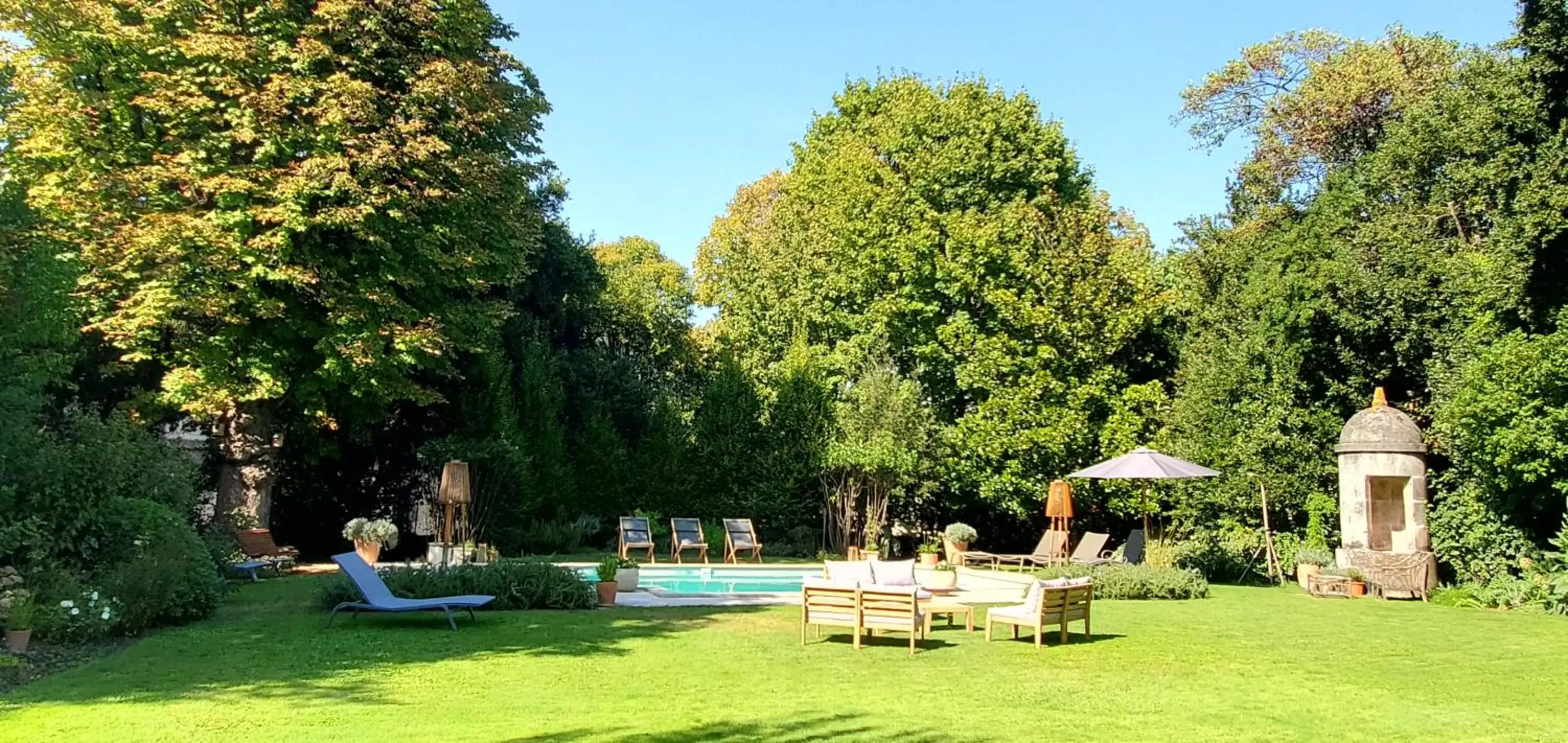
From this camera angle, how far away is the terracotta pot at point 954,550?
60.6 feet

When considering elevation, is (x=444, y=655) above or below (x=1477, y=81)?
below

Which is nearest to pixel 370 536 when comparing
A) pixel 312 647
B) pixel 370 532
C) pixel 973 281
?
pixel 370 532

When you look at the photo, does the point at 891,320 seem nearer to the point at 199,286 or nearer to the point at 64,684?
the point at 199,286

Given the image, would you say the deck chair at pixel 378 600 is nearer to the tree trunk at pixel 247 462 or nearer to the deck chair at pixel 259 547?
the deck chair at pixel 259 547

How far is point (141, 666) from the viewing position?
7.64 metres

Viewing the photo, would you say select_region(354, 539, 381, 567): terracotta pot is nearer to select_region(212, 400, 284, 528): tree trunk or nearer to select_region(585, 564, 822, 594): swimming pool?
select_region(212, 400, 284, 528): tree trunk

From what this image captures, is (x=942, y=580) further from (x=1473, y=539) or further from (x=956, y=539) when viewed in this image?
(x=1473, y=539)

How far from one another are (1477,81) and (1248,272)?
5157 millimetres

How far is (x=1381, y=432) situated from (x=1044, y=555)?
537 cm

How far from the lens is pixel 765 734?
5.68 metres

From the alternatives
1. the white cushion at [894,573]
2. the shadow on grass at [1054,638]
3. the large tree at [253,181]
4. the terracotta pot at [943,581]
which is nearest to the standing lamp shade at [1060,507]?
the terracotta pot at [943,581]

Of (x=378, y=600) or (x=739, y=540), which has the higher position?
(x=739, y=540)

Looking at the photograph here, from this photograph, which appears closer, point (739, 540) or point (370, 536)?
point (370, 536)

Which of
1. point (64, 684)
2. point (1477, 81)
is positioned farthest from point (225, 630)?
point (1477, 81)
